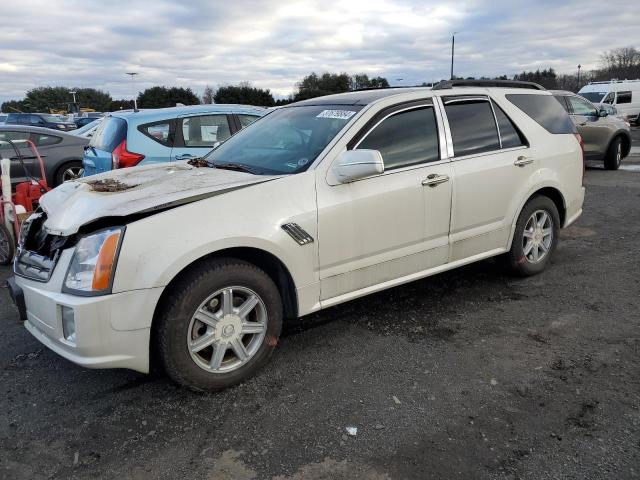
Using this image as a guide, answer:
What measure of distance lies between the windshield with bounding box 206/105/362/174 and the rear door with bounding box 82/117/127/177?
2.84m

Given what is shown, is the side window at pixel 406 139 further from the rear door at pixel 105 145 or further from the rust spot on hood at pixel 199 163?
the rear door at pixel 105 145

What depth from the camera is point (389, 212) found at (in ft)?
12.4

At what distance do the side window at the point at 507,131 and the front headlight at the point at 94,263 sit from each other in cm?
336

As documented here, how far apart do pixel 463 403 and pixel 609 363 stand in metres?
1.15

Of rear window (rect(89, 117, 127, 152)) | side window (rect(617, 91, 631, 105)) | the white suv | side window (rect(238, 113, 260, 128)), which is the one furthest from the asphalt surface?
side window (rect(617, 91, 631, 105))

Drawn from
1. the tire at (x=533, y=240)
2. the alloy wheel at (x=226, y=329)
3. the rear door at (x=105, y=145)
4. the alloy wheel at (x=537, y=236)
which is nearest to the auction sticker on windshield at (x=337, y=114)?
the alloy wheel at (x=226, y=329)

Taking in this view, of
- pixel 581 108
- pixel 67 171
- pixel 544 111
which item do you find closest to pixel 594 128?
pixel 581 108

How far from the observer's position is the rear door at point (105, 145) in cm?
680

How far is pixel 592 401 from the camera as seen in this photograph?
3025 millimetres

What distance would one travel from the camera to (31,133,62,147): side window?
1065 centimetres

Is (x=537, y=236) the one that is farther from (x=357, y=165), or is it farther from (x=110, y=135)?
(x=110, y=135)

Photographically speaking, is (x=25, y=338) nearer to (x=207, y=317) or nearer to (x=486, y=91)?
Result: (x=207, y=317)

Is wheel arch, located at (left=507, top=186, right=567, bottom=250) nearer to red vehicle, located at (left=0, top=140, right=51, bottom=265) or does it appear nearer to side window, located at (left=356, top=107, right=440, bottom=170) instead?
side window, located at (left=356, top=107, right=440, bottom=170)

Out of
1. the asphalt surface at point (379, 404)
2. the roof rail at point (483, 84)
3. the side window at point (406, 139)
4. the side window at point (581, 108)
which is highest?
the side window at point (581, 108)
